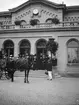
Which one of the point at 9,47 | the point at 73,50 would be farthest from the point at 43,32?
the point at 9,47

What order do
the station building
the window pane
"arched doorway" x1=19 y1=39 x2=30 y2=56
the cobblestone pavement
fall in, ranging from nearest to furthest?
the cobblestone pavement, the station building, the window pane, "arched doorway" x1=19 y1=39 x2=30 y2=56

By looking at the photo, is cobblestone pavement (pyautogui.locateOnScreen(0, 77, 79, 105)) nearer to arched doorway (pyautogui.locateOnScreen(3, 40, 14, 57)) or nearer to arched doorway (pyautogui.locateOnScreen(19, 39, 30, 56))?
arched doorway (pyautogui.locateOnScreen(19, 39, 30, 56))

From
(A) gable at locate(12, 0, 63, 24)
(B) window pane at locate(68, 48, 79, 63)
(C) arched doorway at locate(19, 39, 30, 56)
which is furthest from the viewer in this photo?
(A) gable at locate(12, 0, 63, 24)

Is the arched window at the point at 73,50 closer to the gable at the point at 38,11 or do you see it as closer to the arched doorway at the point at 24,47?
the gable at the point at 38,11

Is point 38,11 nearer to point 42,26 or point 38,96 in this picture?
point 42,26

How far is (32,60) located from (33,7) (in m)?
18.1

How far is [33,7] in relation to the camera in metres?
32.6

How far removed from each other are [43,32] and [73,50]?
435 cm

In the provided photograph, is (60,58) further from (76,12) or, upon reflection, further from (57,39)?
(76,12)

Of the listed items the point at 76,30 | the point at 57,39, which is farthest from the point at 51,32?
the point at 76,30

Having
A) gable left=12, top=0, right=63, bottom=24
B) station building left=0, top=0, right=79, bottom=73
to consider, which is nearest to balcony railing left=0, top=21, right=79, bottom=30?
station building left=0, top=0, right=79, bottom=73

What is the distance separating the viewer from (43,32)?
28922 millimetres

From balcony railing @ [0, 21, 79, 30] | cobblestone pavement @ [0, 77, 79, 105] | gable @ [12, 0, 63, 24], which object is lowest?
cobblestone pavement @ [0, 77, 79, 105]

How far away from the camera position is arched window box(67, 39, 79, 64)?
28.5 metres
